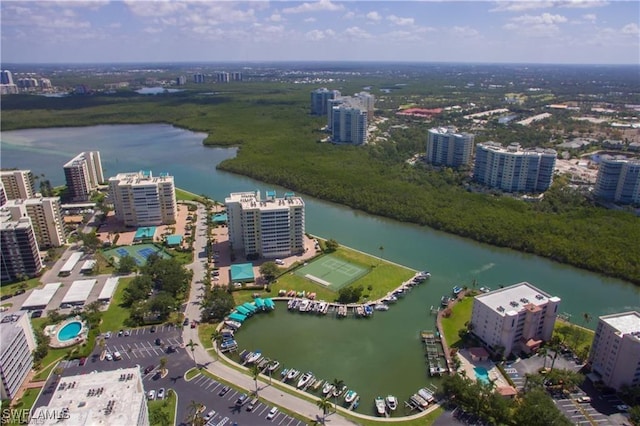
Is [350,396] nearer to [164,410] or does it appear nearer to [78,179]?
[164,410]

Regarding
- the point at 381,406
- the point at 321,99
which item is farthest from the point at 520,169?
the point at 321,99

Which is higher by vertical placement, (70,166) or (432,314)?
(70,166)

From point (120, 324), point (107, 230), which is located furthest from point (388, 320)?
point (107, 230)

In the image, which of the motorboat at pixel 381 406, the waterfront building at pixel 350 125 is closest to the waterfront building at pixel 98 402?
the motorboat at pixel 381 406

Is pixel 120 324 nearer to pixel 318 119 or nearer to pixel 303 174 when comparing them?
pixel 303 174

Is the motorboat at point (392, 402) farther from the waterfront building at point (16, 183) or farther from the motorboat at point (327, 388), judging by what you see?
the waterfront building at point (16, 183)
